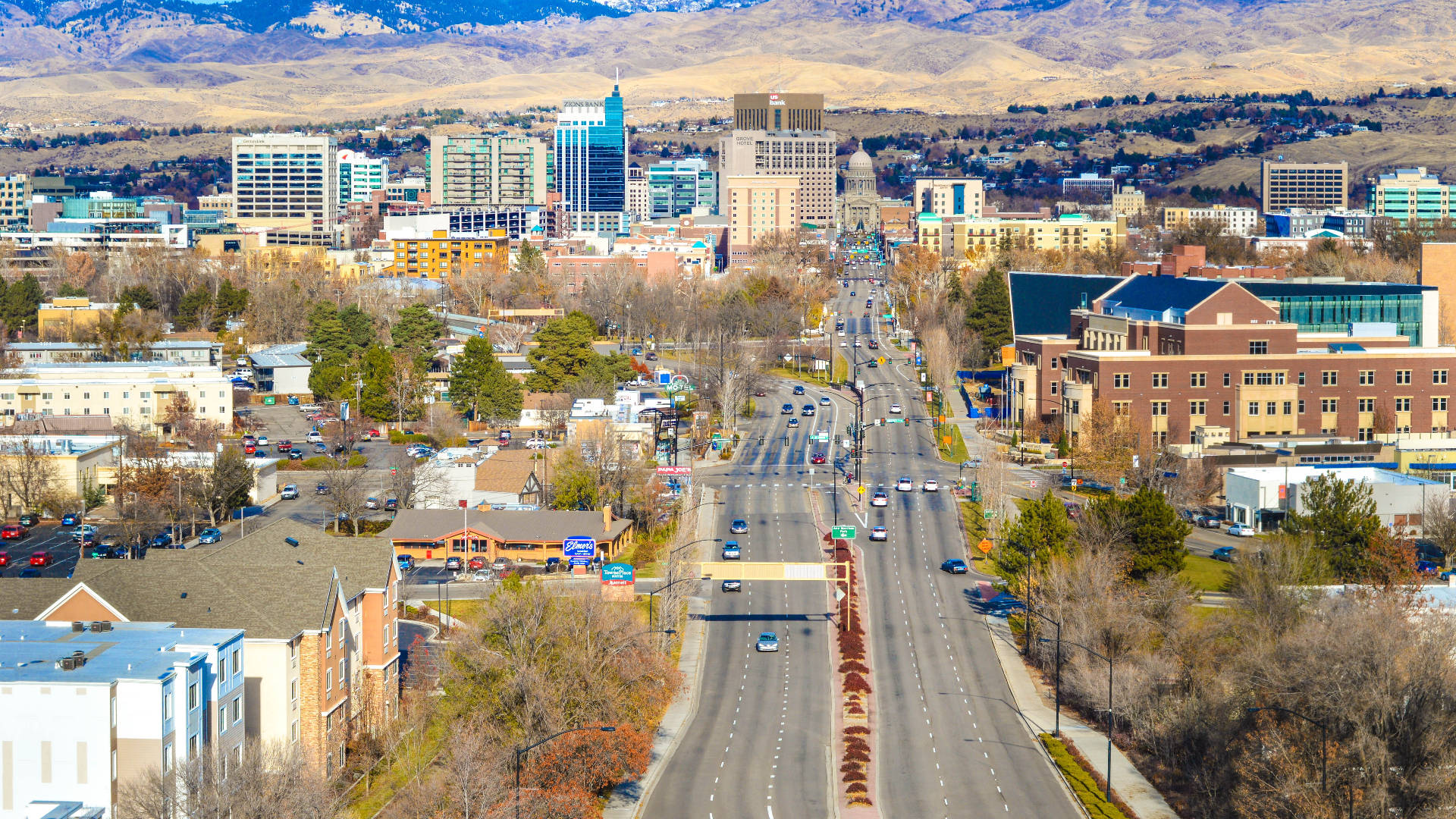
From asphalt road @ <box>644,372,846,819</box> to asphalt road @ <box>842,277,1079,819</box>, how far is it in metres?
2.18

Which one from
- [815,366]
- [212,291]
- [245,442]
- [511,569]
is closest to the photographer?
[511,569]

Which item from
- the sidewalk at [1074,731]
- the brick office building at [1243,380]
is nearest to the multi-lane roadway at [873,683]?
the sidewalk at [1074,731]

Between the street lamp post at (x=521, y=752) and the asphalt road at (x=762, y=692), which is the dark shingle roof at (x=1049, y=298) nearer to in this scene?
the asphalt road at (x=762, y=692)

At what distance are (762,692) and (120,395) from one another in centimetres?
7135

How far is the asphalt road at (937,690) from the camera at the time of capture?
53.6 meters

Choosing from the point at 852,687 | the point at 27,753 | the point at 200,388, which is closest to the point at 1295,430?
the point at 852,687

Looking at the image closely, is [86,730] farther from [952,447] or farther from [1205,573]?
[952,447]

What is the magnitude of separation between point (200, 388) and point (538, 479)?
36.0 metres

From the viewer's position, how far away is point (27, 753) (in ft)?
146

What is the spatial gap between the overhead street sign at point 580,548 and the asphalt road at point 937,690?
12.6m

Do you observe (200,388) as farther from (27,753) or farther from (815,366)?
(27,753)

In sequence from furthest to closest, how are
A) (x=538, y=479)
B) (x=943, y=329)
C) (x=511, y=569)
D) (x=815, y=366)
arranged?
(x=815, y=366)
(x=943, y=329)
(x=538, y=479)
(x=511, y=569)

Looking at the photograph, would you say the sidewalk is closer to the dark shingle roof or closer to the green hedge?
the green hedge

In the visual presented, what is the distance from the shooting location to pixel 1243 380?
11488cm
